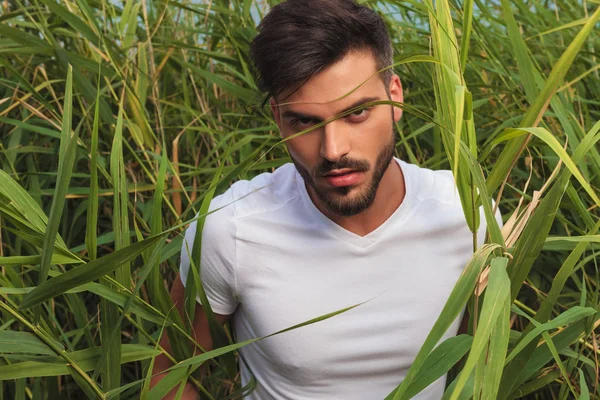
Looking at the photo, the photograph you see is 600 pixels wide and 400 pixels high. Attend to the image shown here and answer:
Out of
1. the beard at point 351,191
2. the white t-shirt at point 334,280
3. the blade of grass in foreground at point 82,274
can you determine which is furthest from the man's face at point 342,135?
the blade of grass in foreground at point 82,274

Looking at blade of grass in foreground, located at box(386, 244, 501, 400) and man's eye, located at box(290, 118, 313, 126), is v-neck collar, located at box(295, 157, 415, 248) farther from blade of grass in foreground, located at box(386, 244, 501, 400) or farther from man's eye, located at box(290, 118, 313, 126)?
blade of grass in foreground, located at box(386, 244, 501, 400)

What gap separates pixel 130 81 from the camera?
167cm

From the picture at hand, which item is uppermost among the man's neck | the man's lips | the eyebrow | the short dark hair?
the short dark hair

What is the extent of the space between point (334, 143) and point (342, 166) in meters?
0.05

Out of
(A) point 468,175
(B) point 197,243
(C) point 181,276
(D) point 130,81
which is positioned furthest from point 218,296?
(A) point 468,175

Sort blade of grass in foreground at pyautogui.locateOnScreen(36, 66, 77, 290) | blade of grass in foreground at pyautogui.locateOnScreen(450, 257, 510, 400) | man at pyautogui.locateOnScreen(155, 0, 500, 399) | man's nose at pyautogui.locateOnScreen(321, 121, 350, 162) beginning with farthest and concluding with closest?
1. man at pyautogui.locateOnScreen(155, 0, 500, 399)
2. man's nose at pyautogui.locateOnScreen(321, 121, 350, 162)
3. blade of grass in foreground at pyautogui.locateOnScreen(36, 66, 77, 290)
4. blade of grass in foreground at pyautogui.locateOnScreen(450, 257, 510, 400)

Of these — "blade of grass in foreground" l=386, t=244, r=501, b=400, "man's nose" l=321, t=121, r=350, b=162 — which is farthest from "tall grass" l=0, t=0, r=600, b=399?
"man's nose" l=321, t=121, r=350, b=162

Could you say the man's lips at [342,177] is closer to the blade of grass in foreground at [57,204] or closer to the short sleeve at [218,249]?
the short sleeve at [218,249]

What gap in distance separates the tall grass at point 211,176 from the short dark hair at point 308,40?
0.09 metres

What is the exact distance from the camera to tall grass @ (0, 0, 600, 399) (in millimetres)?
860

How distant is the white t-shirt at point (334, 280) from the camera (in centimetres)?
135

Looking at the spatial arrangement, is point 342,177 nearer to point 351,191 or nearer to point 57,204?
point 351,191

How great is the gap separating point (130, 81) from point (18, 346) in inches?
33.1

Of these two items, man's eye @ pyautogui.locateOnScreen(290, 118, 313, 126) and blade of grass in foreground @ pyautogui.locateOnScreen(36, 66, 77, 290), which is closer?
blade of grass in foreground @ pyautogui.locateOnScreen(36, 66, 77, 290)
